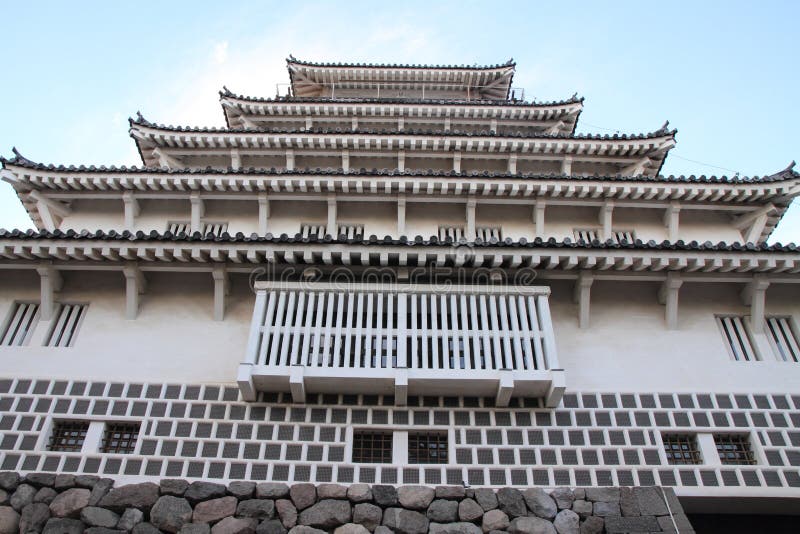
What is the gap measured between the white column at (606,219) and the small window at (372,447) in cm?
788

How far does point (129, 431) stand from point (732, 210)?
14858 mm

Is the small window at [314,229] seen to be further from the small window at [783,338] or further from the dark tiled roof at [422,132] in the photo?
the small window at [783,338]

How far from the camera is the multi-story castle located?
970 cm

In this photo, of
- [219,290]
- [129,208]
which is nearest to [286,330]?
[219,290]

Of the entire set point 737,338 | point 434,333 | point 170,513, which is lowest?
point 170,513

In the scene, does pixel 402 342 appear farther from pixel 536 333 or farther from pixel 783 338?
pixel 783 338

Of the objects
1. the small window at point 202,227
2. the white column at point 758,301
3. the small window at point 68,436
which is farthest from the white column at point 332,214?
the white column at point 758,301

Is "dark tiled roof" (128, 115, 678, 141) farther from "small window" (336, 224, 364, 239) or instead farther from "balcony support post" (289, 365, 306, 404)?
"balcony support post" (289, 365, 306, 404)

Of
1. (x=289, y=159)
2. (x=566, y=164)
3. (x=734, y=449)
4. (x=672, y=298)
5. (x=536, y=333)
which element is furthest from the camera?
(x=289, y=159)

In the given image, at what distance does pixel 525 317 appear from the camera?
10766 mm

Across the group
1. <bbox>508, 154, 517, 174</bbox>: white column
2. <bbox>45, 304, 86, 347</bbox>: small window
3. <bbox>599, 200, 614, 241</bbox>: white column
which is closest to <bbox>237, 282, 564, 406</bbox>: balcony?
<bbox>45, 304, 86, 347</bbox>: small window

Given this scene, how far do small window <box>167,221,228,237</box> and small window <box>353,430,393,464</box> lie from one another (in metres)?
7.26

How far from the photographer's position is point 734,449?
10211 mm

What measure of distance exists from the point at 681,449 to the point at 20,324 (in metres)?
12.6
